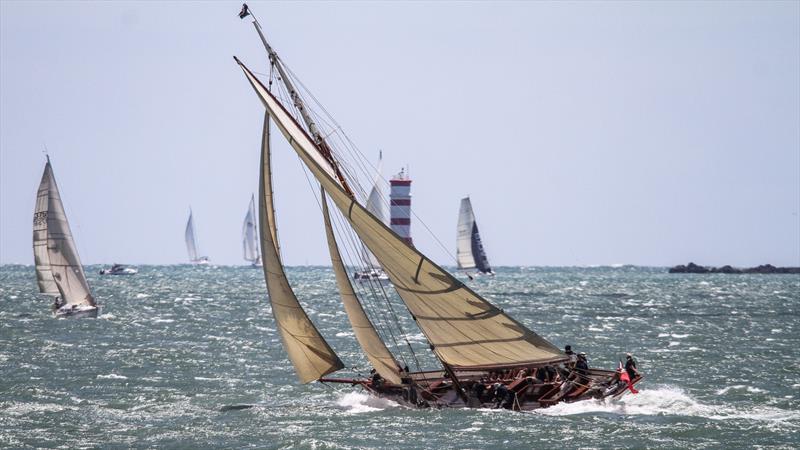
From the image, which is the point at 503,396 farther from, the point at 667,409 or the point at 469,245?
the point at 469,245

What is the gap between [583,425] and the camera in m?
31.9

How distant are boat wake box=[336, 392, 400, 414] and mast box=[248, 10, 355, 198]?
6.42m

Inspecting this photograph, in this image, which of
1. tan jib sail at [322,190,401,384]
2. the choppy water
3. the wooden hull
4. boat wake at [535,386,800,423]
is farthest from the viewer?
tan jib sail at [322,190,401,384]

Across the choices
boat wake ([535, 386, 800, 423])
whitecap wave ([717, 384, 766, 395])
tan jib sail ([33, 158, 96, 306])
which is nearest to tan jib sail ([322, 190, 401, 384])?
boat wake ([535, 386, 800, 423])

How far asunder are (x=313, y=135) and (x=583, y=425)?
38.4ft

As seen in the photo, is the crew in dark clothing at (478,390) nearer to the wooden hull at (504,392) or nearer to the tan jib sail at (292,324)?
the wooden hull at (504,392)

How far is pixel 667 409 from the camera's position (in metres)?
35.0

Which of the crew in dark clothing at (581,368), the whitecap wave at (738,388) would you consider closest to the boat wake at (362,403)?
the crew in dark clothing at (581,368)

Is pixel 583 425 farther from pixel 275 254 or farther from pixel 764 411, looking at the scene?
pixel 275 254

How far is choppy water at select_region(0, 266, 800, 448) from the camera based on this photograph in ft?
100

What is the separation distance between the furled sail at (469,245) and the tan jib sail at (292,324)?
107 meters

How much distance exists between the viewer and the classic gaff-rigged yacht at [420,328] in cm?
3378

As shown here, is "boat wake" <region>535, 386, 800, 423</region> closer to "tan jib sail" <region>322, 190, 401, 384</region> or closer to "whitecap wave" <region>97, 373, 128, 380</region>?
"tan jib sail" <region>322, 190, 401, 384</region>

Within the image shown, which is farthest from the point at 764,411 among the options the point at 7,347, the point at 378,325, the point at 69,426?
the point at 378,325
